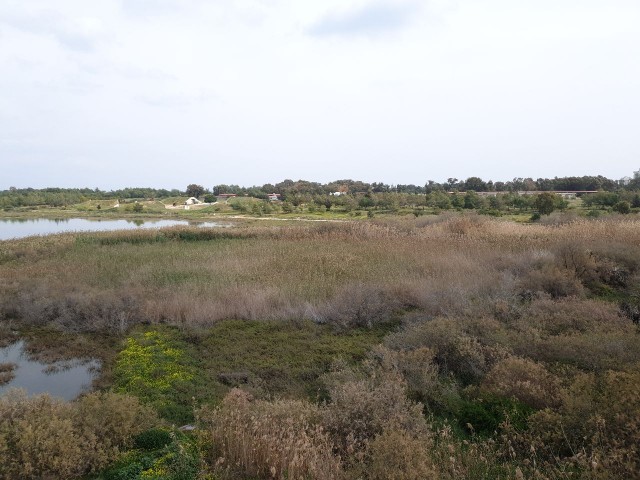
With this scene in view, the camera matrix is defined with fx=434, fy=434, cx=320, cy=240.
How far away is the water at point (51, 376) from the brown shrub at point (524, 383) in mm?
6509

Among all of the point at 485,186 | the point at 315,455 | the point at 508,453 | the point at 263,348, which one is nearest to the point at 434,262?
the point at 263,348

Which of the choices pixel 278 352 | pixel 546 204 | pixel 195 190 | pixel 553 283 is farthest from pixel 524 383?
pixel 195 190

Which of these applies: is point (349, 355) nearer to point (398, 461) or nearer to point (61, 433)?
point (398, 461)

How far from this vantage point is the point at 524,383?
540 centimetres

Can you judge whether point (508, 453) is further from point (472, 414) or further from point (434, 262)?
point (434, 262)

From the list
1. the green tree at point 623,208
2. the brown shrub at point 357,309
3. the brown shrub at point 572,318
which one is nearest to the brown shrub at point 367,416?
the brown shrub at point 572,318

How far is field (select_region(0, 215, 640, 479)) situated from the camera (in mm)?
4234

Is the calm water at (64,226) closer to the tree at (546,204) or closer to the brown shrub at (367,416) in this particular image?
the tree at (546,204)

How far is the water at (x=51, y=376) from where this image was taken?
7.45 m

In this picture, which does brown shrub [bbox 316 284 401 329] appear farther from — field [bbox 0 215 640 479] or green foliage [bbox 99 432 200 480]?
green foliage [bbox 99 432 200 480]

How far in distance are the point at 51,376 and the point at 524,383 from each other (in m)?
8.05

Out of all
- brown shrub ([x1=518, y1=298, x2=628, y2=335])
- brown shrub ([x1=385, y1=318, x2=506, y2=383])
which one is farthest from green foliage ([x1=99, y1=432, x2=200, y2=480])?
brown shrub ([x1=518, y1=298, x2=628, y2=335])

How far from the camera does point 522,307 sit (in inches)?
360

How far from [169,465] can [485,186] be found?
84.2 metres
